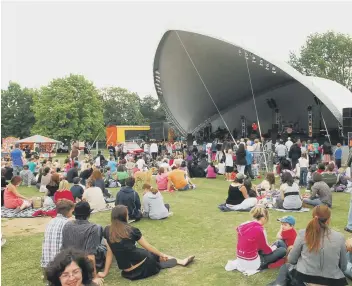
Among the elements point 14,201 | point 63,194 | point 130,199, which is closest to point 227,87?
point 14,201

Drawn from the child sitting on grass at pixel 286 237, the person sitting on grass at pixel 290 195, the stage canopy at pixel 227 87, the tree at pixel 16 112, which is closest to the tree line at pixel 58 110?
the tree at pixel 16 112

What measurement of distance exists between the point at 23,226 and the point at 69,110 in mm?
37425

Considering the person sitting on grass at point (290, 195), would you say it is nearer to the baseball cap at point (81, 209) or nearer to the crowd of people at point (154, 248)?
the crowd of people at point (154, 248)

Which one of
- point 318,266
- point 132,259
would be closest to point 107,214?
point 132,259

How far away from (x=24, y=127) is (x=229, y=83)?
3523cm

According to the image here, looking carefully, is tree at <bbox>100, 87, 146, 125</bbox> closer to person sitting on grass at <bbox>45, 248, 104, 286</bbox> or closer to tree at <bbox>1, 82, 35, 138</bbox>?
tree at <bbox>1, 82, 35, 138</bbox>

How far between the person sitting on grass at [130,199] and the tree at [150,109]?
195 ft

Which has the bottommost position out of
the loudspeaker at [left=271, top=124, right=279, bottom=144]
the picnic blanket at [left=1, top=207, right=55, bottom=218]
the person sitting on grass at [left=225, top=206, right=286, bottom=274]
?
the picnic blanket at [left=1, top=207, right=55, bottom=218]

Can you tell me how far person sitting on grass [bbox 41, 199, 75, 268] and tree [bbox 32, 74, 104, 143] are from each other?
1561 inches

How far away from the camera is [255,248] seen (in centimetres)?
447

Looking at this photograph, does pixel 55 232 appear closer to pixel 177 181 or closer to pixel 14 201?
pixel 14 201

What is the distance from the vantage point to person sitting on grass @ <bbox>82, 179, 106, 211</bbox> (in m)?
7.78

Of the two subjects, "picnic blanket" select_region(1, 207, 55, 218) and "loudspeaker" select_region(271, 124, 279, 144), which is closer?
"picnic blanket" select_region(1, 207, 55, 218)

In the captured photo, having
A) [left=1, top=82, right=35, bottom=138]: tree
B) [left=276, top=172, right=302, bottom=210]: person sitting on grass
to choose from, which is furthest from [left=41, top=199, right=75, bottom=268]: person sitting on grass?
[left=1, top=82, right=35, bottom=138]: tree
